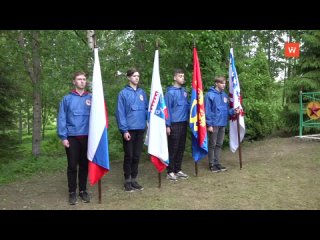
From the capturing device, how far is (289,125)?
456 inches

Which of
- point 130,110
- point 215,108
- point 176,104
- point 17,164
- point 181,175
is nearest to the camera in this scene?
point 130,110

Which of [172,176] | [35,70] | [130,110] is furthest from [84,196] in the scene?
[35,70]

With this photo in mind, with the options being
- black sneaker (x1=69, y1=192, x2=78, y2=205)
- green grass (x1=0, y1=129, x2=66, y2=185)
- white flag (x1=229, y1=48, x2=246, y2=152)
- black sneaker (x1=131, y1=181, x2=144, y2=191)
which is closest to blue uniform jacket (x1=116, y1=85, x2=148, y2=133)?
black sneaker (x1=131, y1=181, x2=144, y2=191)

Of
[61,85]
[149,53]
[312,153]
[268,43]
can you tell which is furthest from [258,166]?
[268,43]

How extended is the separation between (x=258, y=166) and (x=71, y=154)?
3.63 metres

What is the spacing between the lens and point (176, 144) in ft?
21.4

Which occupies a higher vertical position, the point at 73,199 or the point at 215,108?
the point at 215,108

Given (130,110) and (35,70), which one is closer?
(130,110)

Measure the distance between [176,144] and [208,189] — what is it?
1.05 m

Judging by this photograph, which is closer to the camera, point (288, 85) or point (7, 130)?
point (7, 130)

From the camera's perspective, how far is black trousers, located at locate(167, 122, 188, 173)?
646 cm

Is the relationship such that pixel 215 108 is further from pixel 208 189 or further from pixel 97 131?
pixel 97 131

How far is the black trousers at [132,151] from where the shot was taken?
5.79 m

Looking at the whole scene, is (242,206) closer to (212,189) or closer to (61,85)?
(212,189)
